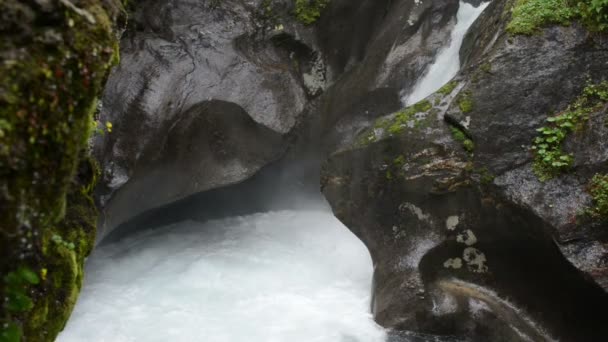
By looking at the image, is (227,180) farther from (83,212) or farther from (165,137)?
(83,212)

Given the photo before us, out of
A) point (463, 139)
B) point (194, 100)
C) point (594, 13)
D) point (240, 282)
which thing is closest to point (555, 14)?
point (594, 13)

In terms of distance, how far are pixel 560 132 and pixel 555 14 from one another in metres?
1.73

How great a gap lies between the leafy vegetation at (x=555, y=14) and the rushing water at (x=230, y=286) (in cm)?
438

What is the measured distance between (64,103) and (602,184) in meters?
5.47

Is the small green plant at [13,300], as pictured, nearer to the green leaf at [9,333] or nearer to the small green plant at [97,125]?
the green leaf at [9,333]

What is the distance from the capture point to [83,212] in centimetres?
449

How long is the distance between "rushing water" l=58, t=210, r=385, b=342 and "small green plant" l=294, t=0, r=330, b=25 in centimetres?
408

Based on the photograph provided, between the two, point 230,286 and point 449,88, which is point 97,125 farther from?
point 449,88

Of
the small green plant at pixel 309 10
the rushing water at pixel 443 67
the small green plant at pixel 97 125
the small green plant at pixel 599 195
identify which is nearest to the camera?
the small green plant at pixel 97 125

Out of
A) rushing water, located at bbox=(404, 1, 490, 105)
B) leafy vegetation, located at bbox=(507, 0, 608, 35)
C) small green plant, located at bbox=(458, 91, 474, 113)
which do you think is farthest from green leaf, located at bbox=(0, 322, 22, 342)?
rushing water, located at bbox=(404, 1, 490, 105)

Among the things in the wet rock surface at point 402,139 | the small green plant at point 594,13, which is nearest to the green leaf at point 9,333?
the wet rock surface at point 402,139

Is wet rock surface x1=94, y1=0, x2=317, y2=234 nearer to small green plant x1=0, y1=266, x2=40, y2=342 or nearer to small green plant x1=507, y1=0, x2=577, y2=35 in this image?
small green plant x1=507, y1=0, x2=577, y2=35

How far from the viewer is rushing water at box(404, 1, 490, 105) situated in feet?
31.4

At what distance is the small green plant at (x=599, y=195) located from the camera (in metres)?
5.82
